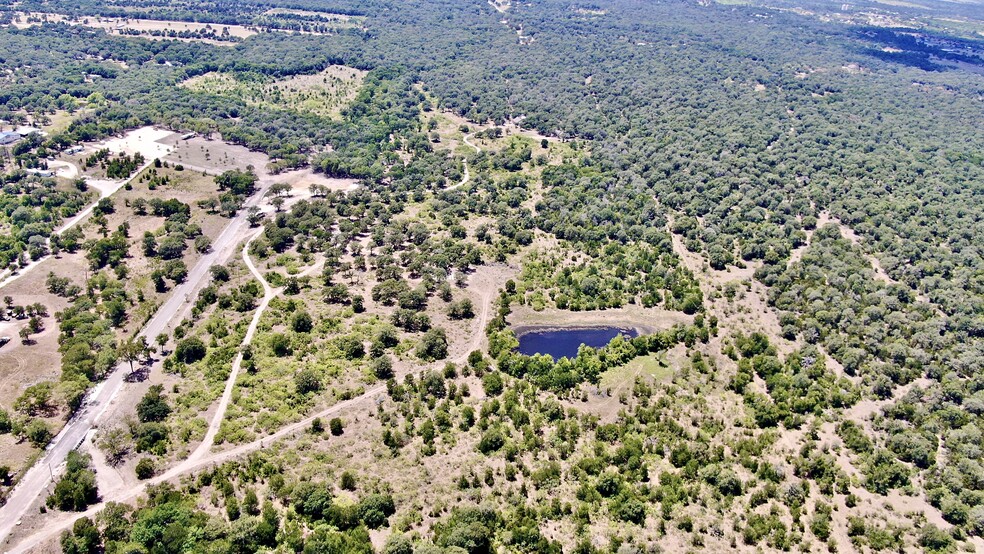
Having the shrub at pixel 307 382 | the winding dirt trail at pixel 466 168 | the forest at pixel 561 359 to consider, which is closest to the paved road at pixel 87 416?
the forest at pixel 561 359

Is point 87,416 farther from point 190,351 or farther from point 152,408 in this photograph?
point 190,351

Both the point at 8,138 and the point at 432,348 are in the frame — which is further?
the point at 8,138

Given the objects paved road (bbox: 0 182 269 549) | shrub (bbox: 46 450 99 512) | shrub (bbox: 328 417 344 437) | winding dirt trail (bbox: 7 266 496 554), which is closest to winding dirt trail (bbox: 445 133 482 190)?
paved road (bbox: 0 182 269 549)

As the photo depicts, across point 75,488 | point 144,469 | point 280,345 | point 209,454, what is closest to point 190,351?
point 280,345

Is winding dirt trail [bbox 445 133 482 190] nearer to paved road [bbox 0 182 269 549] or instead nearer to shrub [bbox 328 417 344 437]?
paved road [bbox 0 182 269 549]

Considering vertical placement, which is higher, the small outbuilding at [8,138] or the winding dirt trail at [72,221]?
the small outbuilding at [8,138]

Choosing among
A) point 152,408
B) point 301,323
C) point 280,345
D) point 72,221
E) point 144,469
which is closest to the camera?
point 144,469

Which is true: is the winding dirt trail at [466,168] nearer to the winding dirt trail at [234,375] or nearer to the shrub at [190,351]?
the winding dirt trail at [234,375]
